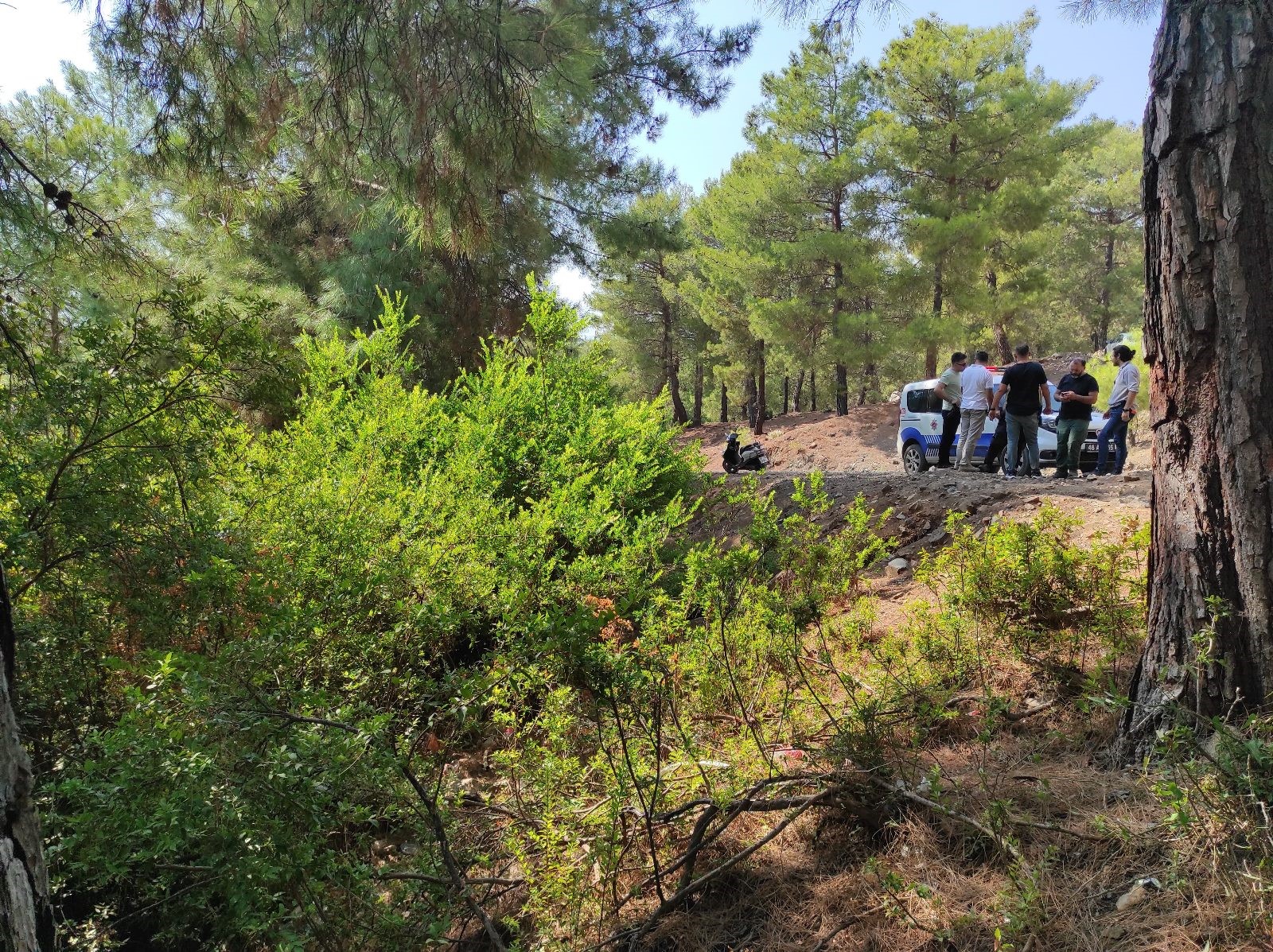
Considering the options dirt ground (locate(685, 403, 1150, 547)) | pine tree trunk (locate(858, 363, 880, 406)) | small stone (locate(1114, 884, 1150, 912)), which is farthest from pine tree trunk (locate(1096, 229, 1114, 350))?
small stone (locate(1114, 884, 1150, 912))

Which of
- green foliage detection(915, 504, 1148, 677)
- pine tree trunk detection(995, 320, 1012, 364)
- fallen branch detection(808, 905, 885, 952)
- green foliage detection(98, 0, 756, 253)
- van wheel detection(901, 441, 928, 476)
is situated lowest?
fallen branch detection(808, 905, 885, 952)

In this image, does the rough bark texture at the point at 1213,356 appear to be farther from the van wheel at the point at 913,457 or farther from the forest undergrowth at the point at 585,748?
the van wheel at the point at 913,457

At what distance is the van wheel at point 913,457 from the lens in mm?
11875

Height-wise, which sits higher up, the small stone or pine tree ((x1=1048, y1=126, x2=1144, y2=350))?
pine tree ((x1=1048, y1=126, x2=1144, y2=350))

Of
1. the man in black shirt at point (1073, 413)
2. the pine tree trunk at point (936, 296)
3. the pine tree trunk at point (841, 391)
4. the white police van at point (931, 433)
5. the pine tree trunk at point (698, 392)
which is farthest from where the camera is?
Result: the pine tree trunk at point (698, 392)

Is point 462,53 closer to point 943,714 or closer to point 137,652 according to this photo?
point 137,652

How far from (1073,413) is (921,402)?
4.48 metres

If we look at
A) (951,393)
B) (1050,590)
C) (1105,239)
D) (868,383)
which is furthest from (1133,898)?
(1105,239)

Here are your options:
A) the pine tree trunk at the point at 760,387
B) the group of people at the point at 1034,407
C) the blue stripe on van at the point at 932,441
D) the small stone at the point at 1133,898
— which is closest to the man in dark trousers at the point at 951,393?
the group of people at the point at 1034,407

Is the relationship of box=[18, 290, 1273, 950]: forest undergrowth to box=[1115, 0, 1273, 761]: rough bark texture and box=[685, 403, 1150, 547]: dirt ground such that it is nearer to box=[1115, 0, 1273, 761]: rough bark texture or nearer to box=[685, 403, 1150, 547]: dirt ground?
box=[1115, 0, 1273, 761]: rough bark texture

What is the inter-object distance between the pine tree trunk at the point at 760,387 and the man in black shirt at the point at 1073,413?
706 inches

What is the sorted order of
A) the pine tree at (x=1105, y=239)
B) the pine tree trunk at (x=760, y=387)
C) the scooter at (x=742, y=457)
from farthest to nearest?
the pine tree at (x=1105, y=239), the pine tree trunk at (x=760, y=387), the scooter at (x=742, y=457)

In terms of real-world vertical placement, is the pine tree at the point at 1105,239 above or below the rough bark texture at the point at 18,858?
above

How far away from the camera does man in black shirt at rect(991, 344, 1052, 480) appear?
7.57 meters
